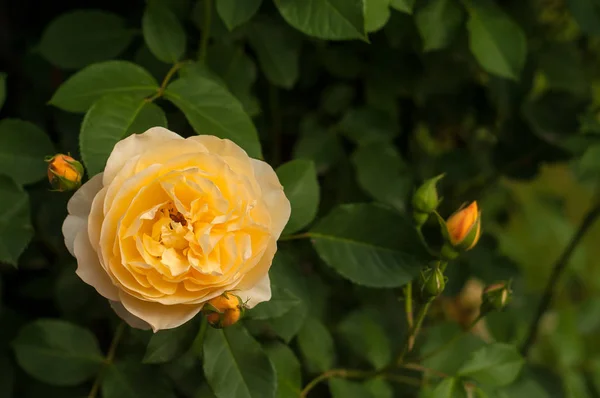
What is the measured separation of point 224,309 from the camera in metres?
0.51

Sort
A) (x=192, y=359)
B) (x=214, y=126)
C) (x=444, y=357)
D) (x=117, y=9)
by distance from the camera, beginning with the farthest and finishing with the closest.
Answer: (x=117, y=9) → (x=444, y=357) → (x=192, y=359) → (x=214, y=126)

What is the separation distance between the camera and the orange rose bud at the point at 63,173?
1.74 feet

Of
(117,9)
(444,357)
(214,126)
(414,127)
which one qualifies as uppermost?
(214,126)

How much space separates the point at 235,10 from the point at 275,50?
0.15 metres

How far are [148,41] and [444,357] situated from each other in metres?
0.53

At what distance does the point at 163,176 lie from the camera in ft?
1.61

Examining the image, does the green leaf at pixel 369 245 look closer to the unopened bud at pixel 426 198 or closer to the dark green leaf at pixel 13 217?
the unopened bud at pixel 426 198

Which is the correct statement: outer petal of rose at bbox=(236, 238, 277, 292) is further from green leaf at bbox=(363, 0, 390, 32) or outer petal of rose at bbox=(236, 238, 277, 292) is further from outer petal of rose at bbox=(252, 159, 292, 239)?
green leaf at bbox=(363, 0, 390, 32)

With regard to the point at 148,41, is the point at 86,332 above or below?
below

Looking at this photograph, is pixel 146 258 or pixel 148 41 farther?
pixel 148 41

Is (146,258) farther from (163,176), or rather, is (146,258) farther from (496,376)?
(496,376)

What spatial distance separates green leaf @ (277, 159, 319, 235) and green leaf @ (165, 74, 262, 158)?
0.18ft

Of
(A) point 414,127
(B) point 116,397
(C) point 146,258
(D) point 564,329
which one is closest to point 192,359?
(B) point 116,397

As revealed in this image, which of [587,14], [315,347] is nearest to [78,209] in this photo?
[315,347]
